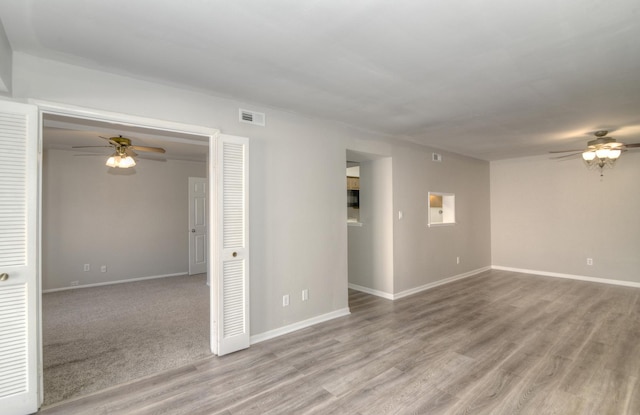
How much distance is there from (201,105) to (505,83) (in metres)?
2.98

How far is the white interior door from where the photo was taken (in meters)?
7.04

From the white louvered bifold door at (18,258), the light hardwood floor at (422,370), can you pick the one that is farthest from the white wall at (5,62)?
the light hardwood floor at (422,370)

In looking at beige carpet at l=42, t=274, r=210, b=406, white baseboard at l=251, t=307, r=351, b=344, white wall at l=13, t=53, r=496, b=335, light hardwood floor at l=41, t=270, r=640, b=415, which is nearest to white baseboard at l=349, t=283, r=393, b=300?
white wall at l=13, t=53, r=496, b=335

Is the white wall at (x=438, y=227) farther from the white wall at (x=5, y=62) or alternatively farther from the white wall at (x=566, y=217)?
the white wall at (x=5, y=62)

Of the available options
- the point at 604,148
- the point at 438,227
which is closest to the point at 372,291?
the point at 438,227

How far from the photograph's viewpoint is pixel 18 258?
2152 millimetres

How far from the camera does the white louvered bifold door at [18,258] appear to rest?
2094mm

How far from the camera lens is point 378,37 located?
2072 mm

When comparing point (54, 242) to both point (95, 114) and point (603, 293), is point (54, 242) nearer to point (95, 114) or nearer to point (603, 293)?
point (95, 114)

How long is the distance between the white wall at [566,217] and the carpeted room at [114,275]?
6.87 meters

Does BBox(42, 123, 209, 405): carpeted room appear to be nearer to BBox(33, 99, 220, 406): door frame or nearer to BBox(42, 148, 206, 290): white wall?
BBox(42, 148, 206, 290): white wall

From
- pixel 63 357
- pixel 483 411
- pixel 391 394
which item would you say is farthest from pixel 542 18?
pixel 63 357

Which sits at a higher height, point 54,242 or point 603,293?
point 54,242

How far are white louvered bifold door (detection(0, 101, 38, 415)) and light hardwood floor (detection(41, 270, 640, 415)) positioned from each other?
0.30 m
